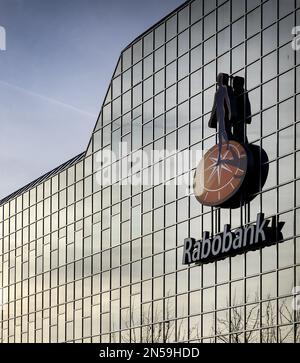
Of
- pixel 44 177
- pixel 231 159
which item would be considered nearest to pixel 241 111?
pixel 231 159

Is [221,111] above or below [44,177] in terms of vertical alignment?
below

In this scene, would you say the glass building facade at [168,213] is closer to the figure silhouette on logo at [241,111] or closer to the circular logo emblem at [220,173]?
the figure silhouette on logo at [241,111]

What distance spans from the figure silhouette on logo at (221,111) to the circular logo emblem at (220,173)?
476 millimetres

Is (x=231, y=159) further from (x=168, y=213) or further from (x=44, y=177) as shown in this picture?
(x=44, y=177)

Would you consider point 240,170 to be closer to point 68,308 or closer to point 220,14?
point 220,14

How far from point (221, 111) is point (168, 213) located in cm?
891

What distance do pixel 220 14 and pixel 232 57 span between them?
307 cm

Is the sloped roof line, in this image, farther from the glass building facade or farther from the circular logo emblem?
the circular logo emblem

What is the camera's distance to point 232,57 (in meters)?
61.8

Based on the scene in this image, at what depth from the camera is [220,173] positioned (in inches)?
2384

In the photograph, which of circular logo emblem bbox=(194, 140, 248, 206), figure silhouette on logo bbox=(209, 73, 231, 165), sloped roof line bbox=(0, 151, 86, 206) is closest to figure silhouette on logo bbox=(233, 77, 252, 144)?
figure silhouette on logo bbox=(209, 73, 231, 165)

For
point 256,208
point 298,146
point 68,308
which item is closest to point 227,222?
point 256,208

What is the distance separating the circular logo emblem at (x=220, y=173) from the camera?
59.0m

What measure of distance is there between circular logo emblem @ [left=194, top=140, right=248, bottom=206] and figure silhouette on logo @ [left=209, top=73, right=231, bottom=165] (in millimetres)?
476
